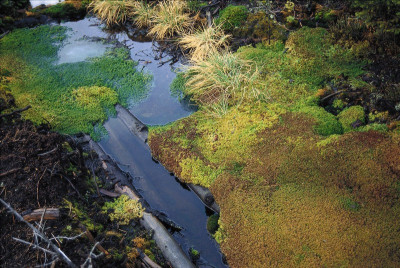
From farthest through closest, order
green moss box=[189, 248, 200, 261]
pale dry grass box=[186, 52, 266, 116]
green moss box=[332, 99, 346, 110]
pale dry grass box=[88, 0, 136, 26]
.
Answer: pale dry grass box=[88, 0, 136, 26]
pale dry grass box=[186, 52, 266, 116]
green moss box=[332, 99, 346, 110]
green moss box=[189, 248, 200, 261]

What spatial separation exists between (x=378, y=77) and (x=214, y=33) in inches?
121

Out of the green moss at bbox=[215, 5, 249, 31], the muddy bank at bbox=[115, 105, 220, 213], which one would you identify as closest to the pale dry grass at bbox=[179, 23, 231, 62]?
the green moss at bbox=[215, 5, 249, 31]

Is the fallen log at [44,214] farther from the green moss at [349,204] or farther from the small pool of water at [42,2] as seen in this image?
the small pool of water at [42,2]

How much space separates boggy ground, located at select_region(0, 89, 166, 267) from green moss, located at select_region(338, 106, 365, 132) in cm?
295

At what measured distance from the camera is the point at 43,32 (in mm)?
8117

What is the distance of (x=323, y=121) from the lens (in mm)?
4457

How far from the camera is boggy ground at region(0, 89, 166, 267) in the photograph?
3174 millimetres

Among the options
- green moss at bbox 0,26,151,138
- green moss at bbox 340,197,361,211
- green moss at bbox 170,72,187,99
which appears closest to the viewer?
green moss at bbox 340,197,361,211

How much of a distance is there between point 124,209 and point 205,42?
3.69 m

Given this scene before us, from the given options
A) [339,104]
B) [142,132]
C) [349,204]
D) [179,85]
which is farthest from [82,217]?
[339,104]

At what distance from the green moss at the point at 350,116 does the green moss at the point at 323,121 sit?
0.08 meters

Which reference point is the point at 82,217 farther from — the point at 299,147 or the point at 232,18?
the point at 232,18

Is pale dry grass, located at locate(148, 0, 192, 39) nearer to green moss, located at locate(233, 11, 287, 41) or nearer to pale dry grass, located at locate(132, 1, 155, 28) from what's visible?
pale dry grass, located at locate(132, 1, 155, 28)

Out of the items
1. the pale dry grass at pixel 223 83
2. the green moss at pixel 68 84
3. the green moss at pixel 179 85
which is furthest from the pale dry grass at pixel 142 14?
the pale dry grass at pixel 223 83
